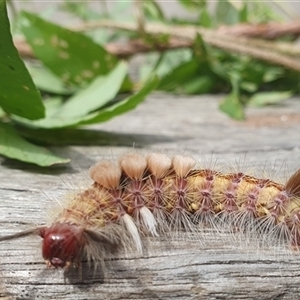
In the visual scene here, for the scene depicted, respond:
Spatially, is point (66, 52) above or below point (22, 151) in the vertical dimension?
above

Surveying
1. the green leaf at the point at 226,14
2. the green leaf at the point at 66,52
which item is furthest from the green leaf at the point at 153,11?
the green leaf at the point at 66,52

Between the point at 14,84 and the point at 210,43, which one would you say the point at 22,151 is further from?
the point at 210,43

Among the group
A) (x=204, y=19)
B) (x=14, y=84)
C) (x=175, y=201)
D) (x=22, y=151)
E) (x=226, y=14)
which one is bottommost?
(x=175, y=201)

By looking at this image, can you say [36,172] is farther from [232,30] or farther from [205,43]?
[232,30]

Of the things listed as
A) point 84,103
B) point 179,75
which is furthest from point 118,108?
point 179,75

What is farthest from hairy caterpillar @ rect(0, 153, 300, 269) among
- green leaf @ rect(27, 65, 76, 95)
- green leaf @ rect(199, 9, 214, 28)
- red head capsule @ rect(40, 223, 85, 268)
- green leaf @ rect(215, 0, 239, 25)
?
green leaf @ rect(215, 0, 239, 25)

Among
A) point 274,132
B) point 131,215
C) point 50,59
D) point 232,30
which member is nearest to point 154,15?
point 232,30
